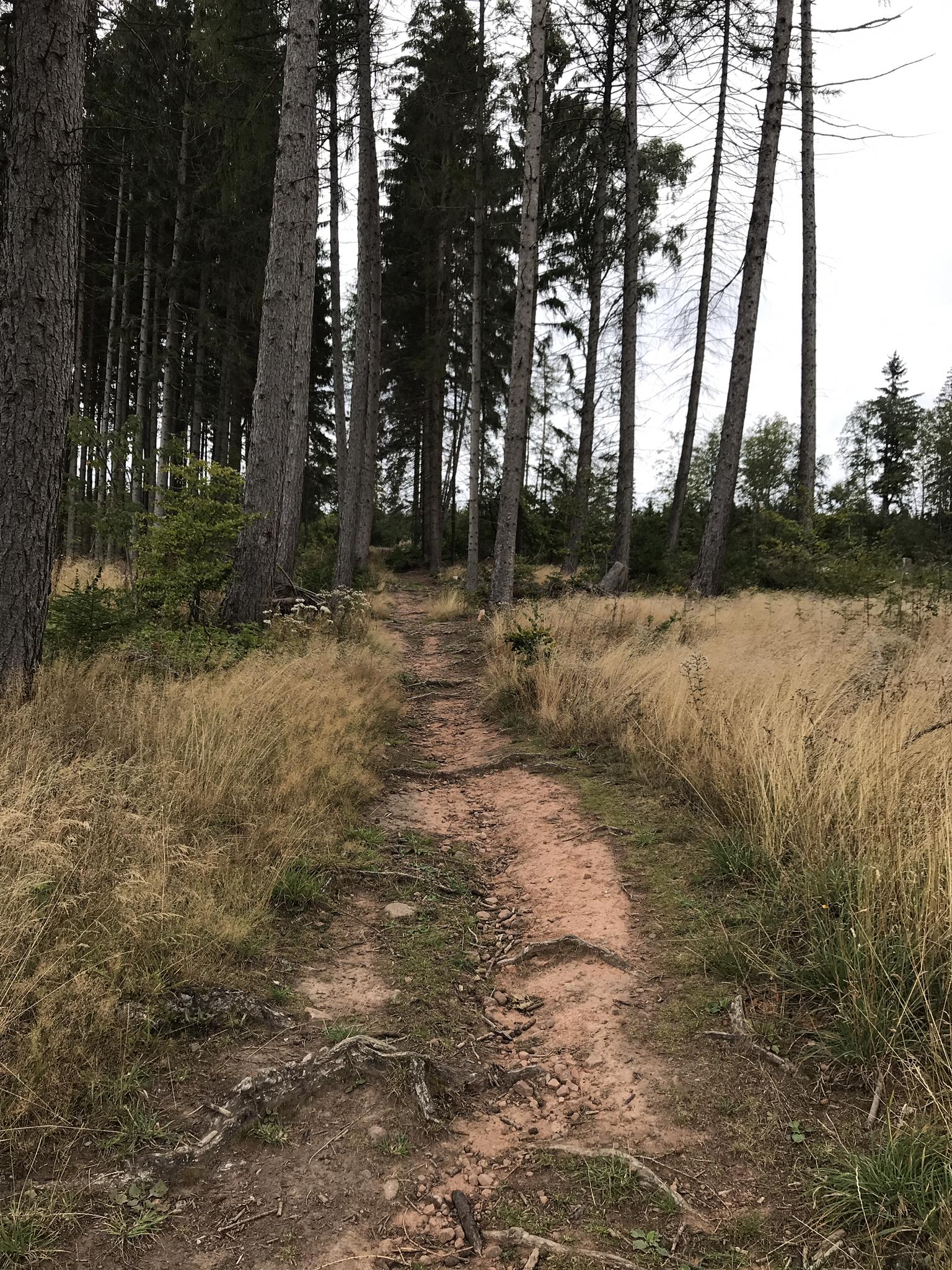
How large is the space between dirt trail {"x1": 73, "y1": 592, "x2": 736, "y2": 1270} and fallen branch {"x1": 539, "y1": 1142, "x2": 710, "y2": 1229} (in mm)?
39

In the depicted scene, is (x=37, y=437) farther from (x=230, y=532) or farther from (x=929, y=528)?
(x=929, y=528)

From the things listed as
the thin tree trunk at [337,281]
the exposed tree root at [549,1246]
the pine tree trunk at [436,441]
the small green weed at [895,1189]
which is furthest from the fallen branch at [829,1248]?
the pine tree trunk at [436,441]

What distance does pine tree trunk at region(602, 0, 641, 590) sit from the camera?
13930 millimetres

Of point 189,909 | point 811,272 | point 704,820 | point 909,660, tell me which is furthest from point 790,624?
point 811,272

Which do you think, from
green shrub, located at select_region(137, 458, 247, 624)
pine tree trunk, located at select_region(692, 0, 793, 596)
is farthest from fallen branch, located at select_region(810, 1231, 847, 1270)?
pine tree trunk, located at select_region(692, 0, 793, 596)

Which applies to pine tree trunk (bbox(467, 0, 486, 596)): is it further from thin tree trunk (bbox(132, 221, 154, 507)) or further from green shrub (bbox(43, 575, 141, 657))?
green shrub (bbox(43, 575, 141, 657))

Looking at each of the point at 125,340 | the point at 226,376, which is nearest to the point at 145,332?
the point at 125,340

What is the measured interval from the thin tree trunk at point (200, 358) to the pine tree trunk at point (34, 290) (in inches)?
503

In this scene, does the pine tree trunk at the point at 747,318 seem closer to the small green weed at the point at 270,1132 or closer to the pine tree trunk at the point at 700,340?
the pine tree trunk at the point at 700,340

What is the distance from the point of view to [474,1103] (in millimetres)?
2488

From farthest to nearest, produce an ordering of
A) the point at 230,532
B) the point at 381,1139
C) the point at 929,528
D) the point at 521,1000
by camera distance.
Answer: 1. the point at 929,528
2. the point at 230,532
3. the point at 521,1000
4. the point at 381,1139

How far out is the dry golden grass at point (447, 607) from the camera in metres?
14.2

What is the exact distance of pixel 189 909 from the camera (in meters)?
2.97

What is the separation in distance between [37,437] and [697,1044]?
5351 mm
